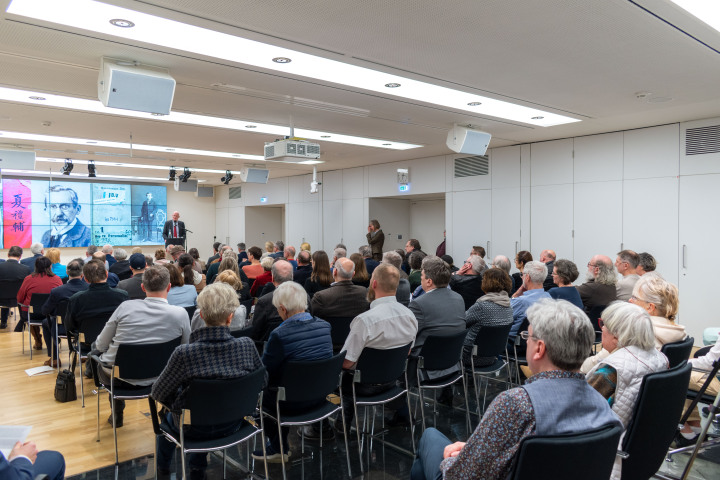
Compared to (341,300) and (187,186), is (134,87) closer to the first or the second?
(341,300)

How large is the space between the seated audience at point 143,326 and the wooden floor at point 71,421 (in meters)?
0.55

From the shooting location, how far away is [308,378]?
9.55 feet

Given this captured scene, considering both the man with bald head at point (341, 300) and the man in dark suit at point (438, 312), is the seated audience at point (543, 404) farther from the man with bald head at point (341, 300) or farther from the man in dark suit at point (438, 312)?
the man with bald head at point (341, 300)

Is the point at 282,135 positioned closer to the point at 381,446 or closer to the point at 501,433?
the point at 381,446

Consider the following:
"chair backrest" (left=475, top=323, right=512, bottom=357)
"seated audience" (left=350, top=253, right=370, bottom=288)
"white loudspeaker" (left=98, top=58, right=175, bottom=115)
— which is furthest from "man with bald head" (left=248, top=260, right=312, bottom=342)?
"white loudspeaker" (left=98, top=58, right=175, bottom=115)

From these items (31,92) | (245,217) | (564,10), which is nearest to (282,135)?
(31,92)

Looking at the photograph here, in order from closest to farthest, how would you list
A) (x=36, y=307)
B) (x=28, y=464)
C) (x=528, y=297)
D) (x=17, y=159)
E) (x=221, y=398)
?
(x=28, y=464)
(x=221, y=398)
(x=528, y=297)
(x=36, y=307)
(x=17, y=159)

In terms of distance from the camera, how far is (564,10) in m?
3.25

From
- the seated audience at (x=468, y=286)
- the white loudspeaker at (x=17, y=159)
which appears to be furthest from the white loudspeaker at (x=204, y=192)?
the seated audience at (x=468, y=286)

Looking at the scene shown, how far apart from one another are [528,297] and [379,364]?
1.83 metres

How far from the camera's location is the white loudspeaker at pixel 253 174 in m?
10.8

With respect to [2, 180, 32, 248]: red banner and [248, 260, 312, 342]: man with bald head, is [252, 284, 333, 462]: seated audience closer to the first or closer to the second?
[248, 260, 312, 342]: man with bald head

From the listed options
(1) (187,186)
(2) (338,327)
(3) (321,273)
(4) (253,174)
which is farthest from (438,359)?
(1) (187,186)

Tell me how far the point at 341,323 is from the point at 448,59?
244 centimetres
